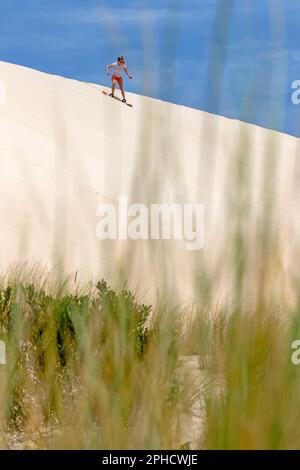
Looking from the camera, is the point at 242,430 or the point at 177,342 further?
the point at 177,342

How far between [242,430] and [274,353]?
38 centimetres

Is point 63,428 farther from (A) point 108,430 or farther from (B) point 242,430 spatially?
(B) point 242,430

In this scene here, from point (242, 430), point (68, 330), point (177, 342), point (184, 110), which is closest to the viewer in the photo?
point (242, 430)

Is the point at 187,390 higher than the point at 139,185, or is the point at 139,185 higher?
the point at 139,185

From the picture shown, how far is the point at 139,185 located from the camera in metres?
2.69

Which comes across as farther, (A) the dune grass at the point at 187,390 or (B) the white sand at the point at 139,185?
(B) the white sand at the point at 139,185

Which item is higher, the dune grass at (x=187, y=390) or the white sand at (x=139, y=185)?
the white sand at (x=139, y=185)

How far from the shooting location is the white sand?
8.73 feet

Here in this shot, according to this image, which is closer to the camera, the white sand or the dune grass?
the dune grass

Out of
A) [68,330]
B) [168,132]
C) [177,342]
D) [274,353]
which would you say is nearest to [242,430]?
[274,353]

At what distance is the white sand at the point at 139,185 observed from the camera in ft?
8.73

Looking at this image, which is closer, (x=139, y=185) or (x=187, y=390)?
(x=139, y=185)

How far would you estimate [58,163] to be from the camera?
49.6 feet

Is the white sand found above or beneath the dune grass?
above
